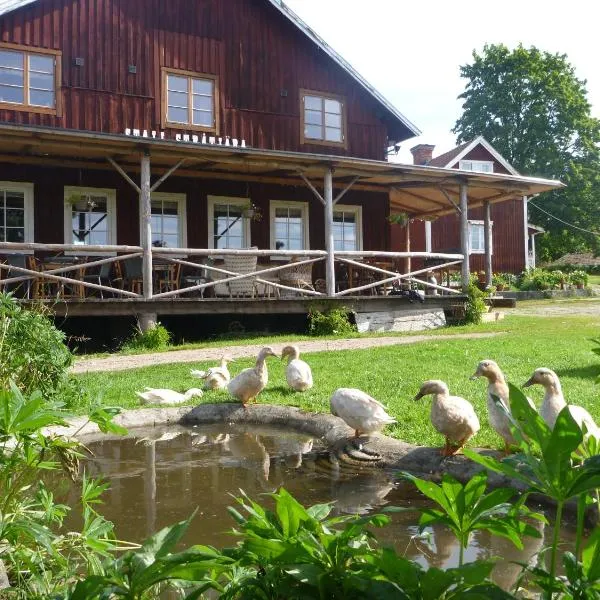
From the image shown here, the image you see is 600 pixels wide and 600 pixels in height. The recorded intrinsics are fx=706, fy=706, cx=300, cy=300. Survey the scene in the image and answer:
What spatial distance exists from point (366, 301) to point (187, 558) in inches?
553

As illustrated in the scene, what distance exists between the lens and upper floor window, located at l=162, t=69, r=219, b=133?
16.6 meters

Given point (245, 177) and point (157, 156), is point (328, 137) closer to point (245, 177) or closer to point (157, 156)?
point (245, 177)

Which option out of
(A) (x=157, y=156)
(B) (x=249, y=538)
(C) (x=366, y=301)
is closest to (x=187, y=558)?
(B) (x=249, y=538)

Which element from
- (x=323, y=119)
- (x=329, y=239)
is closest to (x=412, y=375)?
(x=329, y=239)

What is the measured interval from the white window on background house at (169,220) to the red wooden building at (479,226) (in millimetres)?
16849

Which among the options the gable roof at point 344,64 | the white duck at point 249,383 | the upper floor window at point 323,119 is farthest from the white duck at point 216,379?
the gable roof at point 344,64

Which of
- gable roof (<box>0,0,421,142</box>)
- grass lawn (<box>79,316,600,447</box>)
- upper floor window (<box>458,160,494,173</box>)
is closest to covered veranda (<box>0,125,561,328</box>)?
gable roof (<box>0,0,421,142</box>)

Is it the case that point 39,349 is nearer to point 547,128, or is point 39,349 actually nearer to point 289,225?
point 289,225

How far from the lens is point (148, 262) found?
1320 centimetres

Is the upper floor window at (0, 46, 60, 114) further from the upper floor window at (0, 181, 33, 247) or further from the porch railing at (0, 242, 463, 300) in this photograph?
the porch railing at (0, 242, 463, 300)

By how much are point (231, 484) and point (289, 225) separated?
13.4 m

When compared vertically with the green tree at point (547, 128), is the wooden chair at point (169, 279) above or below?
below

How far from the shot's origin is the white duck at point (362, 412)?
5.60 metres

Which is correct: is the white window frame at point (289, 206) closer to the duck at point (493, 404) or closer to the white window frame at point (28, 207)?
the white window frame at point (28, 207)
